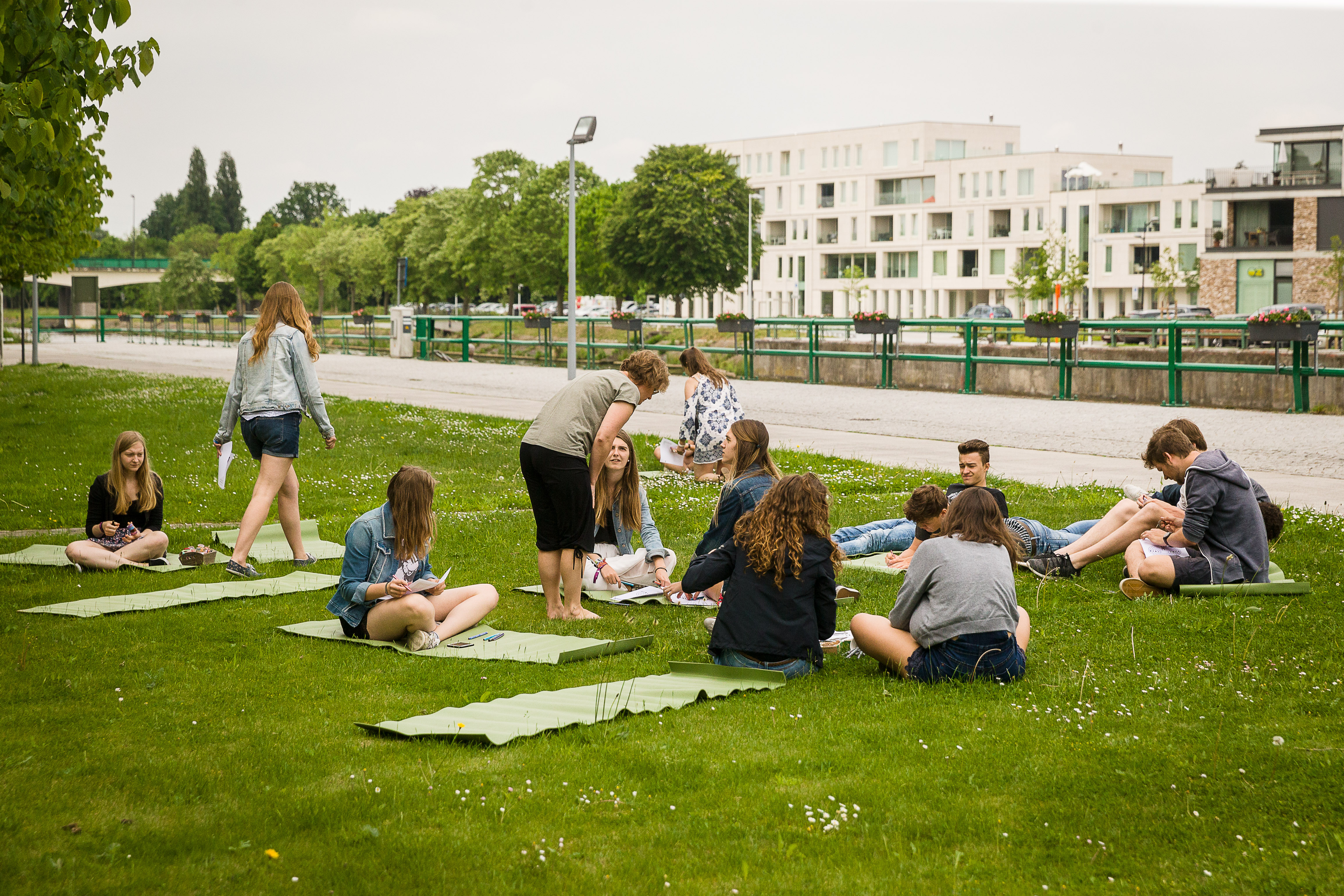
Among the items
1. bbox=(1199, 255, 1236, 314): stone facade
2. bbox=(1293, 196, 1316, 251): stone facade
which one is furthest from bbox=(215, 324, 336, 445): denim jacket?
bbox=(1199, 255, 1236, 314): stone facade

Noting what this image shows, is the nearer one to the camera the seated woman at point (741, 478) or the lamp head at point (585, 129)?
the seated woman at point (741, 478)

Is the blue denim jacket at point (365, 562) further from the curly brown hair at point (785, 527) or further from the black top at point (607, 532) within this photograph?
the black top at point (607, 532)

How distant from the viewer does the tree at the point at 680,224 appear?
6278 centimetres

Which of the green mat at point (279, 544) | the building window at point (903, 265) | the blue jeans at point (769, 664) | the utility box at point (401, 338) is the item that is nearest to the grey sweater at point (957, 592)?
the blue jeans at point (769, 664)

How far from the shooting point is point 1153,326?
23.2m

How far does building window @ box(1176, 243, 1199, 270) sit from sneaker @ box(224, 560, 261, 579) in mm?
88199

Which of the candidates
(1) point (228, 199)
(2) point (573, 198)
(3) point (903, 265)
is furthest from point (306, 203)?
(2) point (573, 198)

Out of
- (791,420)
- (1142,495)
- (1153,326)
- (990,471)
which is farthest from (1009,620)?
(1153,326)

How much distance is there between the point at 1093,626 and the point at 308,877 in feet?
15.3

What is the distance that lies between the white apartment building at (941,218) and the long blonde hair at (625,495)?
266ft

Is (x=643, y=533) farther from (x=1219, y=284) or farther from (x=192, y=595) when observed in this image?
(x=1219, y=284)

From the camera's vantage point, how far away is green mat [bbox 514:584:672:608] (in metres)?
7.89

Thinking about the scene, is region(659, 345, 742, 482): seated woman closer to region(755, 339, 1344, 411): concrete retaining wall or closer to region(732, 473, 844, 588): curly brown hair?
region(732, 473, 844, 588): curly brown hair

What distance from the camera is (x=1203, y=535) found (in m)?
7.43
